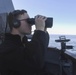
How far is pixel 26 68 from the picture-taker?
2.25 meters

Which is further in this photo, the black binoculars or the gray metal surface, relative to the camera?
the gray metal surface

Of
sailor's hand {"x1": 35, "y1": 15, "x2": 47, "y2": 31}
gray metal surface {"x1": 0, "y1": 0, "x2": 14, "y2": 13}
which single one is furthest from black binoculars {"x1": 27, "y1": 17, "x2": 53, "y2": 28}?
gray metal surface {"x1": 0, "y1": 0, "x2": 14, "y2": 13}

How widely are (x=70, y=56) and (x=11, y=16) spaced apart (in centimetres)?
121

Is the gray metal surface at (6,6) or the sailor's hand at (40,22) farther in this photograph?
the gray metal surface at (6,6)

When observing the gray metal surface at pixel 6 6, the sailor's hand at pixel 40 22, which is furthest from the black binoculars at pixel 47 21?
the gray metal surface at pixel 6 6

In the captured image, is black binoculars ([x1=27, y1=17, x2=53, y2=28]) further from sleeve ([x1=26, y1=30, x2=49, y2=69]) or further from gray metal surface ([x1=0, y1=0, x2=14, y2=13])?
gray metal surface ([x1=0, y1=0, x2=14, y2=13])

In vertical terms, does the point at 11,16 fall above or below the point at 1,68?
above

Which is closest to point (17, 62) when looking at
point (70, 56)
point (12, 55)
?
point (12, 55)

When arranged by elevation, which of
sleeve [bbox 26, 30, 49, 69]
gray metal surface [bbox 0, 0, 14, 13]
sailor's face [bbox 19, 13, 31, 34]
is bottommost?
sleeve [bbox 26, 30, 49, 69]

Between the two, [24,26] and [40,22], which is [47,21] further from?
[24,26]

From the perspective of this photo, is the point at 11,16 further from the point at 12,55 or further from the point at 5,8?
the point at 5,8

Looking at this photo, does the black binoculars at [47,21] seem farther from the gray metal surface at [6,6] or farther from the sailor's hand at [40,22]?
the gray metal surface at [6,6]

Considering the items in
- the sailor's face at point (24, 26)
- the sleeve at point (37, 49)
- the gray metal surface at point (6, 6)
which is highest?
the gray metal surface at point (6, 6)

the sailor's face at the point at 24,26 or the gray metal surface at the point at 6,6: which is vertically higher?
the gray metal surface at the point at 6,6
